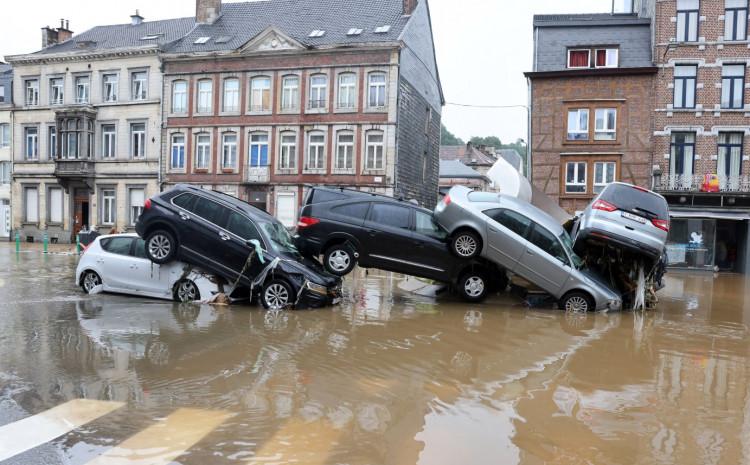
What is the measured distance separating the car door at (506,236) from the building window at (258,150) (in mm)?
21852

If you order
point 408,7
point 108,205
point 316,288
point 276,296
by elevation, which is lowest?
point 276,296

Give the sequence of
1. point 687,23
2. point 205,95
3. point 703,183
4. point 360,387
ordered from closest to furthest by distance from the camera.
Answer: point 360,387 → point 703,183 → point 687,23 → point 205,95

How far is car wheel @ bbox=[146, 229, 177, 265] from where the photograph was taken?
36.7 feet

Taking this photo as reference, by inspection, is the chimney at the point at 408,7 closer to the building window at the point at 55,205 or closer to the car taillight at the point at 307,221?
the car taillight at the point at 307,221

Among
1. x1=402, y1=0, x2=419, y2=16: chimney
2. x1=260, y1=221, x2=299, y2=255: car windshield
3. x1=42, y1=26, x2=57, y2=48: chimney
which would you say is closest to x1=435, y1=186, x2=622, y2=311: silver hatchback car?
x1=260, y1=221, x2=299, y2=255: car windshield

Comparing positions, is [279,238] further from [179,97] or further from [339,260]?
[179,97]

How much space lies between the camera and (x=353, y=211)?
39.3 feet

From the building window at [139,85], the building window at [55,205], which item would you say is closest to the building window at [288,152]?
the building window at [139,85]

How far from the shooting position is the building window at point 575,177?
93.9 ft

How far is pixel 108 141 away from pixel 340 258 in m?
28.4

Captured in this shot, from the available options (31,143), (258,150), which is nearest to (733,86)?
(258,150)

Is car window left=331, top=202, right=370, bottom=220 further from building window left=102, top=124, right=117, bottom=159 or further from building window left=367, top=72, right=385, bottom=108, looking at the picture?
building window left=102, top=124, right=117, bottom=159

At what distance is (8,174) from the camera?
40.2 m

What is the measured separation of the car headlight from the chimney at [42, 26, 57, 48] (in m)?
36.3
